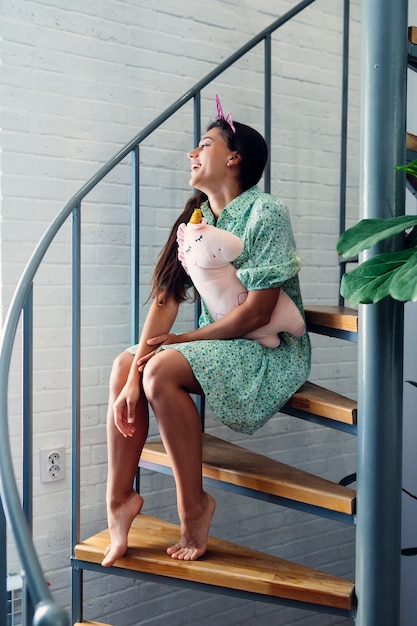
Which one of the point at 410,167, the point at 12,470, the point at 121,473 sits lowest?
the point at 121,473

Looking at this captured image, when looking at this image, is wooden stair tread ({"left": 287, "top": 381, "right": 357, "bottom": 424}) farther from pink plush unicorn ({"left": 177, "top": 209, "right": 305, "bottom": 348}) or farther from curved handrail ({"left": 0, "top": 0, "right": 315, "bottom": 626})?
curved handrail ({"left": 0, "top": 0, "right": 315, "bottom": 626})

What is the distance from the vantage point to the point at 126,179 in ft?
8.86

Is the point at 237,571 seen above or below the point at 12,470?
below

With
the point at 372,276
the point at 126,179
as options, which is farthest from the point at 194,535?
the point at 126,179

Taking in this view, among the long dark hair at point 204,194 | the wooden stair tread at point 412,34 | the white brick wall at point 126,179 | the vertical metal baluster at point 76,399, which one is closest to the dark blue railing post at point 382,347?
the wooden stair tread at point 412,34

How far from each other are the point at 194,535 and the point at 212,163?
1059mm

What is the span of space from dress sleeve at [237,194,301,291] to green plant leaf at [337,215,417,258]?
25 cm

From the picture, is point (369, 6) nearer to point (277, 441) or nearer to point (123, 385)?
point (123, 385)

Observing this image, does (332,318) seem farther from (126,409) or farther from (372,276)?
(126,409)

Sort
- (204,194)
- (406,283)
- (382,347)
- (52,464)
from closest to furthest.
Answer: (406,283) < (382,347) < (204,194) < (52,464)

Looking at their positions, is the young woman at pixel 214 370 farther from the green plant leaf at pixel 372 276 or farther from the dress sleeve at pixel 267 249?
the green plant leaf at pixel 372 276

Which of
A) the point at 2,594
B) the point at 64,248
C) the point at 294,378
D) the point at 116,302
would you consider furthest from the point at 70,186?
the point at 2,594

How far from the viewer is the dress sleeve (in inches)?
77.9

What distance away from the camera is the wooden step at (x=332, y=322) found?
202 cm
